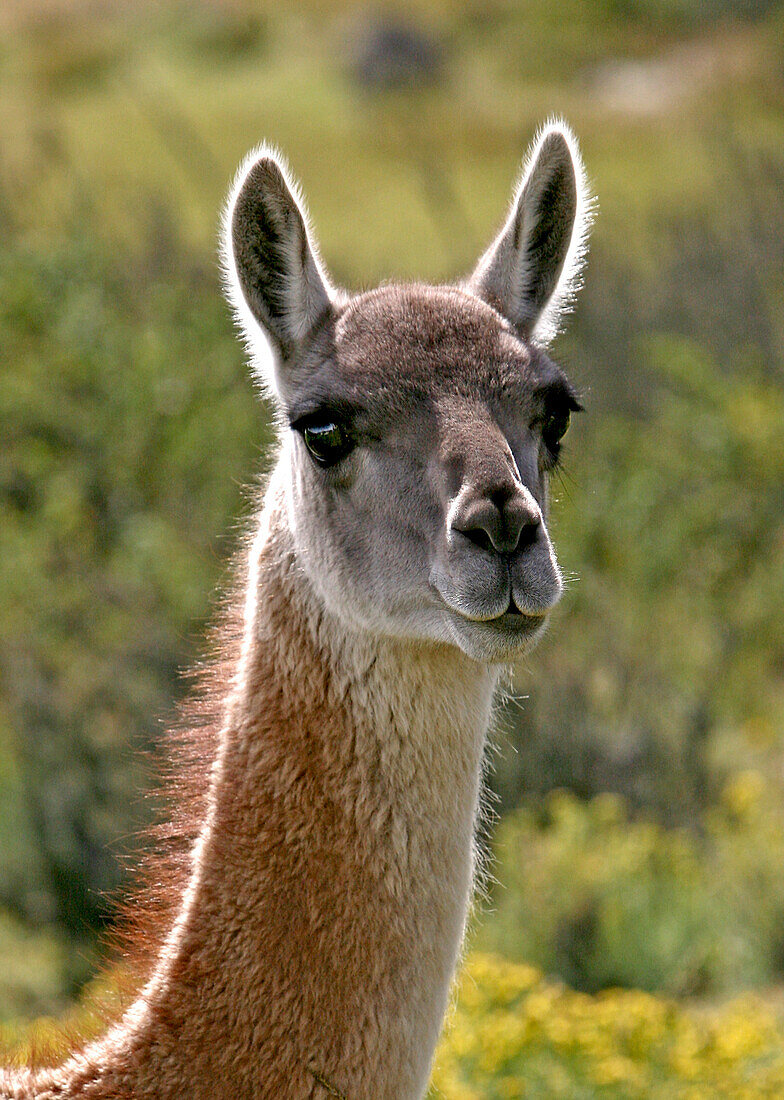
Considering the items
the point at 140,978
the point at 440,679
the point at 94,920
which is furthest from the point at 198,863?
the point at 94,920

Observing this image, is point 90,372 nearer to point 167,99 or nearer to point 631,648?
point 631,648

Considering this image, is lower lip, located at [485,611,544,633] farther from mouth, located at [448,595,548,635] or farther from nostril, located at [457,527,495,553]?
nostril, located at [457,527,495,553]

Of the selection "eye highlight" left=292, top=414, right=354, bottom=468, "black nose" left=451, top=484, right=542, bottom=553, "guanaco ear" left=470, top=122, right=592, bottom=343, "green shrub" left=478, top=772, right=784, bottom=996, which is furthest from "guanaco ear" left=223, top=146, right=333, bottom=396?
"green shrub" left=478, top=772, right=784, bottom=996

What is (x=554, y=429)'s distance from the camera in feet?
10.5

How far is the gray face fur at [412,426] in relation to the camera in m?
2.75

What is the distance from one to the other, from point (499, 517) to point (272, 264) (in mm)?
1009

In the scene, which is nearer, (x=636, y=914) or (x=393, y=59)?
(x=636, y=914)

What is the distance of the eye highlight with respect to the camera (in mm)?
3025

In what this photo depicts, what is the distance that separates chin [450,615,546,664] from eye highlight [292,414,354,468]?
0.50 metres

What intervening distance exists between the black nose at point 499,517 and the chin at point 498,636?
16 centimetres

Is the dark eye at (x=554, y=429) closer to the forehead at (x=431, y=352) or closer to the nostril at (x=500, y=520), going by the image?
the forehead at (x=431, y=352)

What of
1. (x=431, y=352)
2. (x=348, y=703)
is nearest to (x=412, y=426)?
(x=431, y=352)

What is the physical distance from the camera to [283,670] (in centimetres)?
305

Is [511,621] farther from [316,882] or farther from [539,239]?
[539,239]
